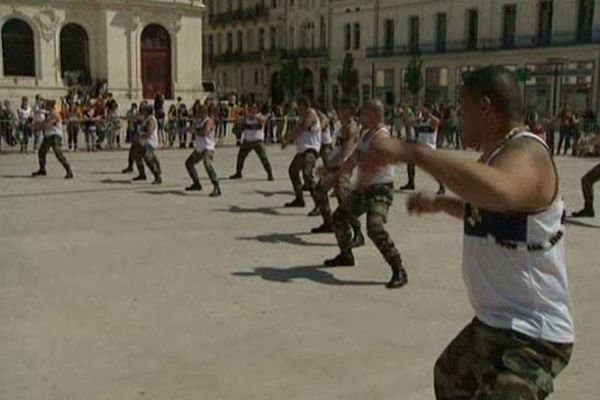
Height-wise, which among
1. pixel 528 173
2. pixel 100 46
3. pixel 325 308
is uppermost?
pixel 100 46

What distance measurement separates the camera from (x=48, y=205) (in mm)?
11617

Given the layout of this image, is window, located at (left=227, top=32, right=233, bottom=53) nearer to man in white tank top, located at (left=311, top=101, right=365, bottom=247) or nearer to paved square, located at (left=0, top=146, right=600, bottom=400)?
paved square, located at (left=0, top=146, right=600, bottom=400)

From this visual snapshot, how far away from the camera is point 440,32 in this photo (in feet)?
164

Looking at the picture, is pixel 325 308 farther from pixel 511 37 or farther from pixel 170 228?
pixel 511 37

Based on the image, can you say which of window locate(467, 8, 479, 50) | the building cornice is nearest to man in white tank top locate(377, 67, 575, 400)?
the building cornice

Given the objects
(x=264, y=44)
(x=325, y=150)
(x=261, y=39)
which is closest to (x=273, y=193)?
(x=325, y=150)

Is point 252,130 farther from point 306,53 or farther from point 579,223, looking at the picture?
point 306,53

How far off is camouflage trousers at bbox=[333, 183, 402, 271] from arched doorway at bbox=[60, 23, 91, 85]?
2803cm

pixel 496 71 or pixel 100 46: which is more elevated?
pixel 100 46

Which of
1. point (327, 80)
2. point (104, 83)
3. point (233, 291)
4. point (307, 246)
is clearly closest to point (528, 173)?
point (233, 291)

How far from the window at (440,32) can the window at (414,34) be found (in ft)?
5.82

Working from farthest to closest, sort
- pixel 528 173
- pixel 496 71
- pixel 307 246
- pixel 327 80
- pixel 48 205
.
Result: 1. pixel 327 80
2. pixel 48 205
3. pixel 307 246
4. pixel 496 71
5. pixel 528 173

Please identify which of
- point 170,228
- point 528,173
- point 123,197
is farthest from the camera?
point 123,197

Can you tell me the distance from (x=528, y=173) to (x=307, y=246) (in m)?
6.44
